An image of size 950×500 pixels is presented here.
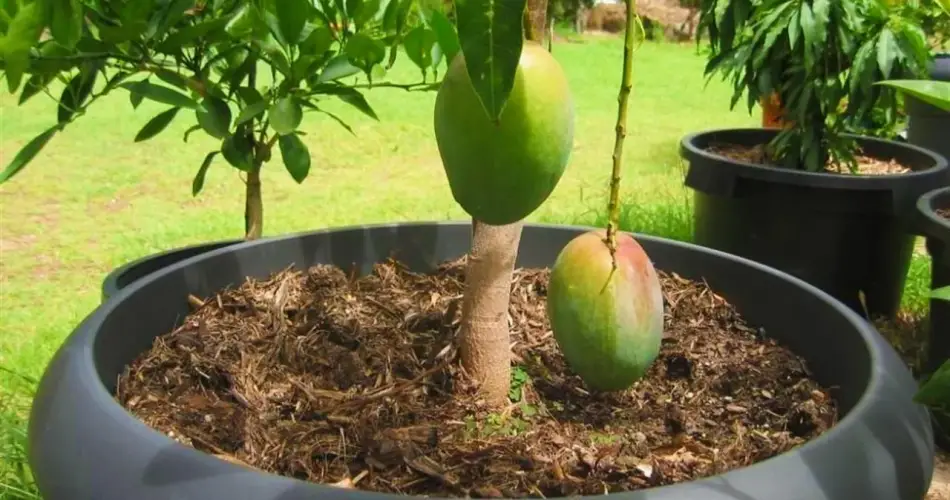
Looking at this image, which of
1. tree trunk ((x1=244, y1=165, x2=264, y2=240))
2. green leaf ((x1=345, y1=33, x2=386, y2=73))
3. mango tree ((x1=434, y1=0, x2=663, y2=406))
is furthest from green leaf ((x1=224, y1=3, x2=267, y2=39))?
mango tree ((x1=434, y1=0, x2=663, y2=406))

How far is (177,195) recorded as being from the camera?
2785mm

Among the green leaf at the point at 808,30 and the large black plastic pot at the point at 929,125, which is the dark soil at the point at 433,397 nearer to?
the green leaf at the point at 808,30

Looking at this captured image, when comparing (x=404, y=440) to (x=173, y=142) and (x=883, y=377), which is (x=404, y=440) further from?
(x=173, y=142)

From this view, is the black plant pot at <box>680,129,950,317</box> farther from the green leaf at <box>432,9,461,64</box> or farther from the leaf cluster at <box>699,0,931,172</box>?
the green leaf at <box>432,9,461,64</box>

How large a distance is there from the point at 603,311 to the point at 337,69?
0.48 meters

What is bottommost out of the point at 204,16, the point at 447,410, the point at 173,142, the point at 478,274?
the point at 173,142

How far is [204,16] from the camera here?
103 centimetres

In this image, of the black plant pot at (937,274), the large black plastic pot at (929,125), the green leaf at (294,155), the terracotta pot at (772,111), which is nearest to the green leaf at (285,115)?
the green leaf at (294,155)

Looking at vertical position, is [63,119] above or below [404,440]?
above

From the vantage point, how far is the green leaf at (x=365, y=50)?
86 cm

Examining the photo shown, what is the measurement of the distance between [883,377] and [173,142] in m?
3.19

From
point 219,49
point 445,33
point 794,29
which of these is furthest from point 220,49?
point 794,29

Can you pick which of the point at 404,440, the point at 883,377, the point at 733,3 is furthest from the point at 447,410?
the point at 733,3

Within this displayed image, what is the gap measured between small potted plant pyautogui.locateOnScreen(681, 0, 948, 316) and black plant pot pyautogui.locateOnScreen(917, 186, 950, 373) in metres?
0.23
